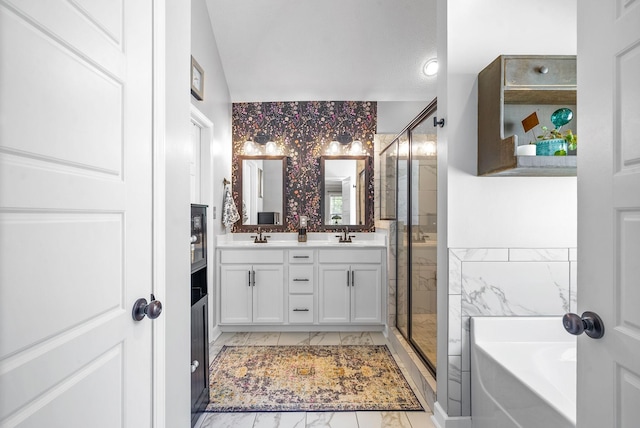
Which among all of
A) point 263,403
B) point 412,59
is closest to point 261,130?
point 412,59

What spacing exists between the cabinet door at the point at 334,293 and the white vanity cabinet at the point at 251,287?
40cm

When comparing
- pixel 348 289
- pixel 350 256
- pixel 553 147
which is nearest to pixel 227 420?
pixel 348 289

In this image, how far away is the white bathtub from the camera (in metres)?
1.23

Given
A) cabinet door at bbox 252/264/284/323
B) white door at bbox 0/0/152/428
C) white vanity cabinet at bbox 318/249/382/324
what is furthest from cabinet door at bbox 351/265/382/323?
white door at bbox 0/0/152/428

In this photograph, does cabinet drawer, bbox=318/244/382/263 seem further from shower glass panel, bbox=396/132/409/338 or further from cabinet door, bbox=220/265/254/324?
cabinet door, bbox=220/265/254/324

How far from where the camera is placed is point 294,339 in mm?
3162

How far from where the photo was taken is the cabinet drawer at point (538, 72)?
1.54 metres

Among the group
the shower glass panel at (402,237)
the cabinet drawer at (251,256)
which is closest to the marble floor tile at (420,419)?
the shower glass panel at (402,237)

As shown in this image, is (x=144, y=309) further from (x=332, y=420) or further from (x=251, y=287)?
(x=251, y=287)

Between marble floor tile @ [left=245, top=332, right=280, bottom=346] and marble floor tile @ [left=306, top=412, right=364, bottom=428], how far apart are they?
118 cm

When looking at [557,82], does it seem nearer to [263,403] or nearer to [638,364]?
[638,364]

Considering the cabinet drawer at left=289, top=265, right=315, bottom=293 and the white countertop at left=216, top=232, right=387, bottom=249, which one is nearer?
the cabinet drawer at left=289, top=265, right=315, bottom=293

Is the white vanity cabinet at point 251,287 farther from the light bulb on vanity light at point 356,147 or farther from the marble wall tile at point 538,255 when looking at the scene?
the marble wall tile at point 538,255

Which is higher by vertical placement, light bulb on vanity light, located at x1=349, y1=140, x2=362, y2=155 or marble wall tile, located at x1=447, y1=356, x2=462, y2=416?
light bulb on vanity light, located at x1=349, y1=140, x2=362, y2=155
